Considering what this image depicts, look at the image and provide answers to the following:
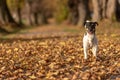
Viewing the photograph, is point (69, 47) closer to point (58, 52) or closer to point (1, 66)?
point (58, 52)

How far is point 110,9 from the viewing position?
33.9 m

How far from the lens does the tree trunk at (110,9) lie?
33.2m

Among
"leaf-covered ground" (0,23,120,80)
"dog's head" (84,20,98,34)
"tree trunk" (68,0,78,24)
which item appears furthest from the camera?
"tree trunk" (68,0,78,24)

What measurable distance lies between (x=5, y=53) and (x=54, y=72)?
5326 millimetres

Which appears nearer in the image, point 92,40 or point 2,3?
point 92,40

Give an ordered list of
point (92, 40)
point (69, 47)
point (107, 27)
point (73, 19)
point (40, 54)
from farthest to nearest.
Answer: point (73, 19) < point (107, 27) < point (69, 47) < point (40, 54) < point (92, 40)

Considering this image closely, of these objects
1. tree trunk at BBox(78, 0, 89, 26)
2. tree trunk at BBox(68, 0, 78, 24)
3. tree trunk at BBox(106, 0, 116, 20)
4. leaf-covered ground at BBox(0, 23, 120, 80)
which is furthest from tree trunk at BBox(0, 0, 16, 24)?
leaf-covered ground at BBox(0, 23, 120, 80)

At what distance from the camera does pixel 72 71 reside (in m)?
11.9

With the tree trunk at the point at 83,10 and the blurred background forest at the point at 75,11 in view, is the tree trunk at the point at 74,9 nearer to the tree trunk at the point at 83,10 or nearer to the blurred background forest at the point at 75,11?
the blurred background forest at the point at 75,11

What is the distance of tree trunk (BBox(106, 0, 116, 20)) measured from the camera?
33188mm

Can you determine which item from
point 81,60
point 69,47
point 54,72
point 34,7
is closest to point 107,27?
point 69,47

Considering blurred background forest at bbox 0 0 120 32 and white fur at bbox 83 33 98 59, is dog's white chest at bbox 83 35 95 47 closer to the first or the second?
white fur at bbox 83 33 98 59

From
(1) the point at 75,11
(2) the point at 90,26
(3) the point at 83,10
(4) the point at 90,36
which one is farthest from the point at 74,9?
(2) the point at 90,26

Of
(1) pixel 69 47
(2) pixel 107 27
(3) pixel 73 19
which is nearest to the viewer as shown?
(1) pixel 69 47
